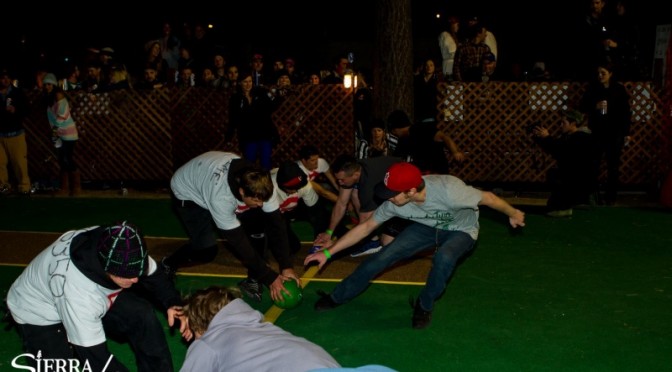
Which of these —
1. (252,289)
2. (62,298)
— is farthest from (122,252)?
(252,289)

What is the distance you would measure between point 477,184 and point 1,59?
15098 millimetres

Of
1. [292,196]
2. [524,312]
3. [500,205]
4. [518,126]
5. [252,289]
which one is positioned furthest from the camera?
[518,126]

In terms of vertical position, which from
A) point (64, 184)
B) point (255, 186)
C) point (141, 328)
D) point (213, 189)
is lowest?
point (64, 184)

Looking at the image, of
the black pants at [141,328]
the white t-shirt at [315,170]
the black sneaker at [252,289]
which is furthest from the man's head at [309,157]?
the black pants at [141,328]

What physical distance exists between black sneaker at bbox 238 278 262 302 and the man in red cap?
0.93 m

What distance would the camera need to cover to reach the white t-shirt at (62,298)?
14.8 ft

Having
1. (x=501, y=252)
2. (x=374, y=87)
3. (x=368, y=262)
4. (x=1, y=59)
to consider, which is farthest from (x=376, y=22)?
(x=1, y=59)

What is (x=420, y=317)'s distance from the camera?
6750 mm

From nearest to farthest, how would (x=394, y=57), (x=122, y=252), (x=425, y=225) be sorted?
(x=122, y=252) → (x=425, y=225) → (x=394, y=57)

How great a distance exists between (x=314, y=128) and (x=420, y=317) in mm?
8315

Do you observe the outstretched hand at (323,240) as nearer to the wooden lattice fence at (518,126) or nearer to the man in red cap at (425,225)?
the man in red cap at (425,225)

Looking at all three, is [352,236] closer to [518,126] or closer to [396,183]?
[396,183]

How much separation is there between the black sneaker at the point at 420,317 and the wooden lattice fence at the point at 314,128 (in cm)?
758

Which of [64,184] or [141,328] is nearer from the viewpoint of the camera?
[141,328]
